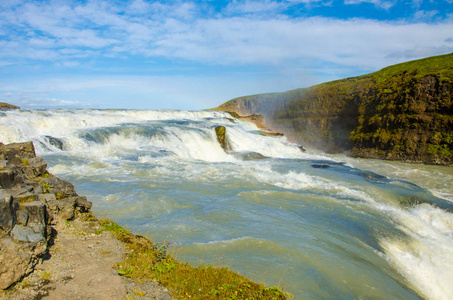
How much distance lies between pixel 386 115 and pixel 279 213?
23.3m

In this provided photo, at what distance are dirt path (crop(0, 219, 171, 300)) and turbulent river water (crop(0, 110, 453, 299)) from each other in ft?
4.92

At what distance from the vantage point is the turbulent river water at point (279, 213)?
546 centimetres

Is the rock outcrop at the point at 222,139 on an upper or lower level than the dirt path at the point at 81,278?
upper

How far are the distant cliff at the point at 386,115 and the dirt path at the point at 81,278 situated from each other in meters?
25.1

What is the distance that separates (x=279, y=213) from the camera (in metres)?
8.71

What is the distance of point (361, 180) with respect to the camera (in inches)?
563

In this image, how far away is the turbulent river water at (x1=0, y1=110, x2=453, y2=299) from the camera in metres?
5.46

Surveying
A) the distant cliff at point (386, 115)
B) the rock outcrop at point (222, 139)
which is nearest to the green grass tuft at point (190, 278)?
the rock outcrop at point (222, 139)

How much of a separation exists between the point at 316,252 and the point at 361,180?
968cm

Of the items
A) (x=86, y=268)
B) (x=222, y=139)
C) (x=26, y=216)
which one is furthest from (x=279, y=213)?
(x=222, y=139)

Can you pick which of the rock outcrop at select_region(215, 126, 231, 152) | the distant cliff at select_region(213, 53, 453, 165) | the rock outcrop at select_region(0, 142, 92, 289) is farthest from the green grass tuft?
the distant cliff at select_region(213, 53, 453, 165)

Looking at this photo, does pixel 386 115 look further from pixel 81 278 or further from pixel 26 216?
pixel 26 216

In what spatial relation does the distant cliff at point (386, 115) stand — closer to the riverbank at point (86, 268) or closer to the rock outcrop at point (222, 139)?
the rock outcrop at point (222, 139)

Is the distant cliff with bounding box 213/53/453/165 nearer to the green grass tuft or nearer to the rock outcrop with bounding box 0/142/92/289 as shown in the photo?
the green grass tuft
